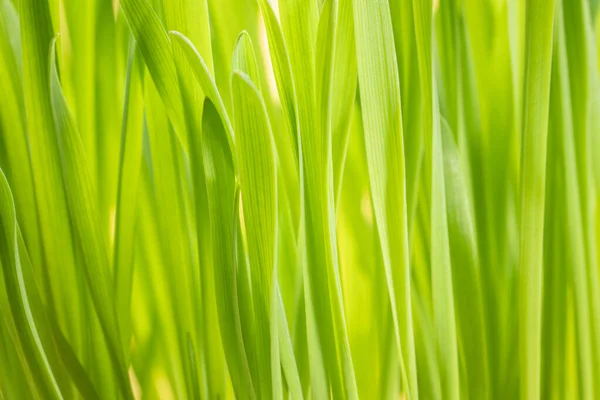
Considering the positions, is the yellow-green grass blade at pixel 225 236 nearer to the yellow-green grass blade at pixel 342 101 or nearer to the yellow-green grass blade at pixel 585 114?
the yellow-green grass blade at pixel 342 101

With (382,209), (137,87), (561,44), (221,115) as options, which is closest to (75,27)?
Result: (137,87)

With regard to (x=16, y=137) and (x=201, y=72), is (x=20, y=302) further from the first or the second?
(x=201, y=72)

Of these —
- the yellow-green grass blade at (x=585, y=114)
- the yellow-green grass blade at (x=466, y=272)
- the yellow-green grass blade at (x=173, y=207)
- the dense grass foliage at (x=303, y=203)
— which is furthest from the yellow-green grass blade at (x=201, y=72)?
the yellow-green grass blade at (x=585, y=114)

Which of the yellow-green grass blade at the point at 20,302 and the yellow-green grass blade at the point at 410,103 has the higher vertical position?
the yellow-green grass blade at the point at 410,103

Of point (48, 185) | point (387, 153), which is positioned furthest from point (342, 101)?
point (48, 185)

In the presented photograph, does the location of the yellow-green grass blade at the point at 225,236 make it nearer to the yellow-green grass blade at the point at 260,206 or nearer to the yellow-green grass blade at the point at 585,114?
the yellow-green grass blade at the point at 260,206

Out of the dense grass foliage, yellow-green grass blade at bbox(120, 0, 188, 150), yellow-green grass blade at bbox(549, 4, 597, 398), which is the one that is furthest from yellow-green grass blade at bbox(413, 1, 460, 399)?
yellow-green grass blade at bbox(120, 0, 188, 150)

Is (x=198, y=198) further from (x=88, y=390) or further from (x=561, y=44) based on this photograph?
(x=561, y=44)

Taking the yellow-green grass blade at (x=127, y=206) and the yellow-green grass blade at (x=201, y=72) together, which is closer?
the yellow-green grass blade at (x=201, y=72)
